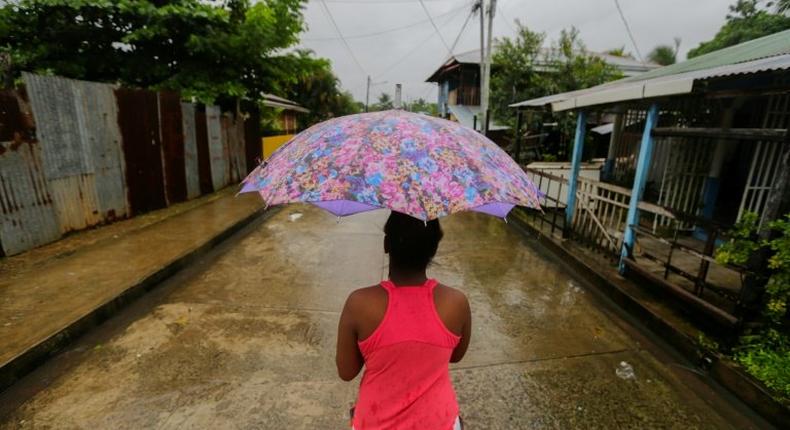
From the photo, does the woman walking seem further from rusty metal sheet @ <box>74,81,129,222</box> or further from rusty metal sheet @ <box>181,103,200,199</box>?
rusty metal sheet @ <box>181,103,200,199</box>

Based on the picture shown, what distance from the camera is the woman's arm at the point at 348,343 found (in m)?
1.19

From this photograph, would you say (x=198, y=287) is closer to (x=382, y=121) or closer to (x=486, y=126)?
(x=382, y=121)

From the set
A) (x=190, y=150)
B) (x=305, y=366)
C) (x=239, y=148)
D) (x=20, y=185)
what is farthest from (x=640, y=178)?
(x=239, y=148)

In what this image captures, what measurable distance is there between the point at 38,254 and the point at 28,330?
222 cm

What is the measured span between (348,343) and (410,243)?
0.38 m

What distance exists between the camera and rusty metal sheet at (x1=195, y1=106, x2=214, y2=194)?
8727mm

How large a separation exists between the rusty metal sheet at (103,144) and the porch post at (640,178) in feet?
24.9

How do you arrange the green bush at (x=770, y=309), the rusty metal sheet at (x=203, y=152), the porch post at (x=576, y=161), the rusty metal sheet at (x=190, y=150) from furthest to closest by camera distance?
the rusty metal sheet at (x=203, y=152) → the rusty metal sheet at (x=190, y=150) → the porch post at (x=576, y=161) → the green bush at (x=770, y=309)

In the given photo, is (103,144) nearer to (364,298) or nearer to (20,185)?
(20,185)

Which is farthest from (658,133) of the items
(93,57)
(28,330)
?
(93,57)

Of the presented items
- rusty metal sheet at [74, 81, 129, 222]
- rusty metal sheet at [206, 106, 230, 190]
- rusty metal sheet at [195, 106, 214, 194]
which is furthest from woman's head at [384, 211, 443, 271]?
rusty metal sheet at [206, 106, 230, 190]

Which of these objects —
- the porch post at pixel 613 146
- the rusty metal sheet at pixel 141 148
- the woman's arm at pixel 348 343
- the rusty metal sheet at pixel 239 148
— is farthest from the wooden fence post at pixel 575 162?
the rusty metal sheet at pixel 239 148

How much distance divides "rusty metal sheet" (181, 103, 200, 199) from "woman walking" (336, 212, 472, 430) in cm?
835

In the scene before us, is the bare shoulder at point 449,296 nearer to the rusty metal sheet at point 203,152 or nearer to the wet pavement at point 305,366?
the wet pavement at point 305,366
